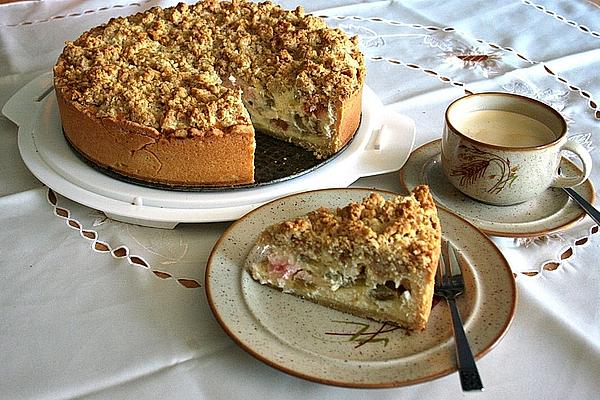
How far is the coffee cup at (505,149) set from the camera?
1.61 m

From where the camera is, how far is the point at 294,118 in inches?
78.9

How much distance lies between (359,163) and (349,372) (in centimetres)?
76

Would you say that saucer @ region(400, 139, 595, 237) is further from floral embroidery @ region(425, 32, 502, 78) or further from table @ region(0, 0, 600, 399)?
floral embroidery @ region(425, 32, 502, 78)

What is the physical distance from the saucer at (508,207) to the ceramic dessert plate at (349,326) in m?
0.14

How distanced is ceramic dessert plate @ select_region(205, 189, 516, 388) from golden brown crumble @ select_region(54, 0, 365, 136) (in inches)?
15.6

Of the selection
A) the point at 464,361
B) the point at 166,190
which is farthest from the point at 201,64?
the point at 464,361

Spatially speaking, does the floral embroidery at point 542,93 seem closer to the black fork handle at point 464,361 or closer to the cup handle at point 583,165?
the cup handle at point 583,165

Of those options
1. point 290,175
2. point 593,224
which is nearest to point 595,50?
point 593,224

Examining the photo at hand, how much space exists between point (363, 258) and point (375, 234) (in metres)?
0.05

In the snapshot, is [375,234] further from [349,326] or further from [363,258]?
[349,326]

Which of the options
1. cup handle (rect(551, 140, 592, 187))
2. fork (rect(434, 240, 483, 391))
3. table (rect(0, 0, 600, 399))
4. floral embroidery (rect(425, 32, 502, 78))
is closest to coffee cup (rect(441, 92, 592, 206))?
cup handle (rect(551, 140, 592, 187))

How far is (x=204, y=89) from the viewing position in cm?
181

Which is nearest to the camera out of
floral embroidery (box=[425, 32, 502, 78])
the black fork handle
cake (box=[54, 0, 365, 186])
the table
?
the black fork handle

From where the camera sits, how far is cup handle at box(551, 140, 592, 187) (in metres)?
1.65
